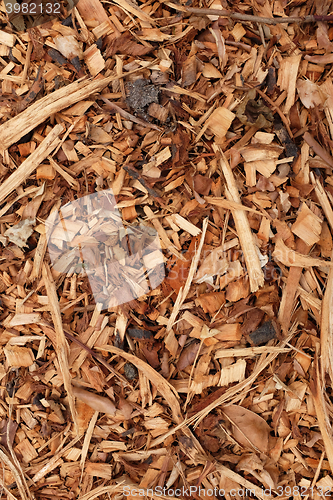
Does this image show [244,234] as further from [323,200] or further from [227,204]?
[323,200]

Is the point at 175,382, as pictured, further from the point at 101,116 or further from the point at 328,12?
the point at 328,12

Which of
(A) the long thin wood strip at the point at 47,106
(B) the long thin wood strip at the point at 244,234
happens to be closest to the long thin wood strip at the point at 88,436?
(B) the long thin wood strip at the point at 244,234

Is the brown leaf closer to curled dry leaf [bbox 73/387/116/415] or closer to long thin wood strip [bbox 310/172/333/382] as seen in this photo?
curled dry leaf [bbox 73/387/116/415]

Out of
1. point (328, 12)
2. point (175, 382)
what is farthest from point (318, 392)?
point (328, 12)

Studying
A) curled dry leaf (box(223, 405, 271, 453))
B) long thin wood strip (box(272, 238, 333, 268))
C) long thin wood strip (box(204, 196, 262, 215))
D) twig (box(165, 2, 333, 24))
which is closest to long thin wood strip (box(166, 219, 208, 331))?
long thin wood strip (box(204, 196, 262, 215))

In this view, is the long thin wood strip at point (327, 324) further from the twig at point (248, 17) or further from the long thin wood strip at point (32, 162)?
the long thin wood strip at point (32, 162)

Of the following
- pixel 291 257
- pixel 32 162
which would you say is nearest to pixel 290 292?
pixel 291 257
